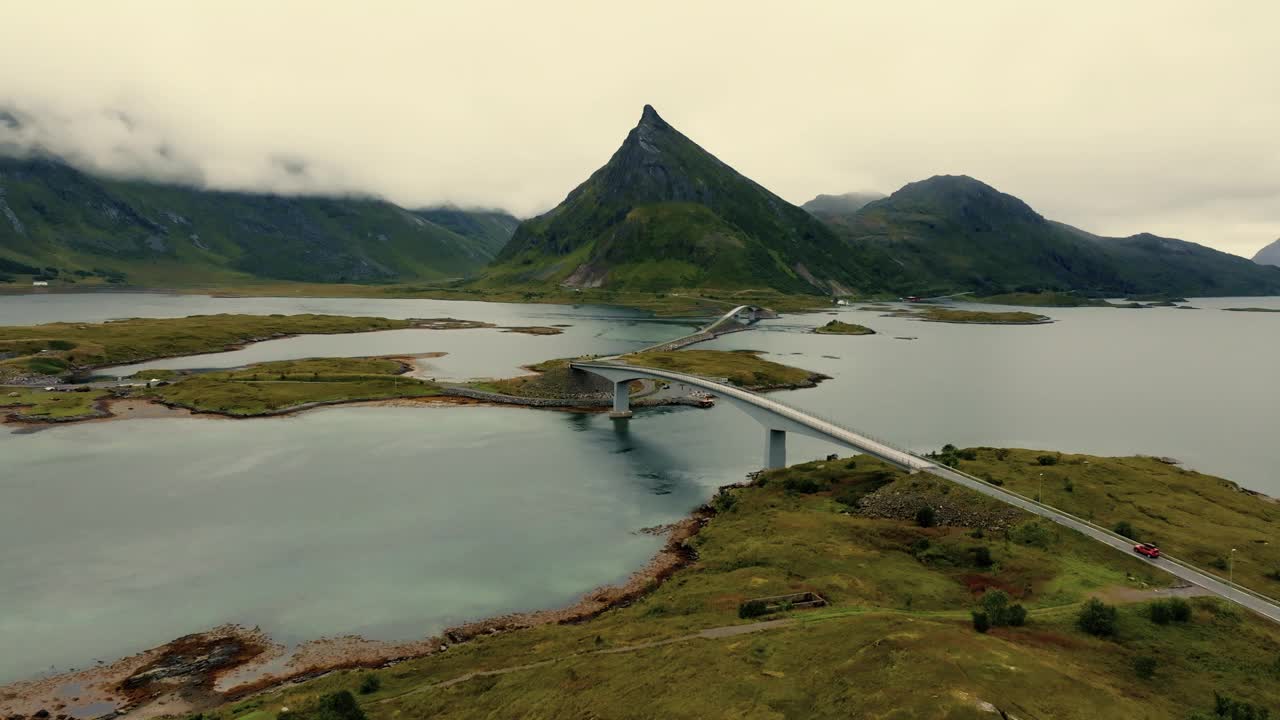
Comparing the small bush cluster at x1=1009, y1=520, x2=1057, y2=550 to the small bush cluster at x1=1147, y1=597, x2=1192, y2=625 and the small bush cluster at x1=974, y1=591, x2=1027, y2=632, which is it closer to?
the small bush cluster at x1=1147, y1=597, x2=1192, y2=625

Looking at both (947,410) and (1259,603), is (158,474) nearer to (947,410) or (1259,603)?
(1259,603)

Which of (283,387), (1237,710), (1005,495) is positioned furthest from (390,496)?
(1237,710)

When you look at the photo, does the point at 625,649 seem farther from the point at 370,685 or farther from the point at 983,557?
the point at 983,557

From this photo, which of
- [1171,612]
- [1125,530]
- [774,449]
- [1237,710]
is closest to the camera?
[1237,710]

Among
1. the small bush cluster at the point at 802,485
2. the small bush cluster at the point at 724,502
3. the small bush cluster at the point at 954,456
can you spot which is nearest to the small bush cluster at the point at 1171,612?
the small bush cluster at the point at 954,456

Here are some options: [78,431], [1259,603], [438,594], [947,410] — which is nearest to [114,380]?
[78,431]

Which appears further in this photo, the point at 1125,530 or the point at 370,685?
the point at 1125,530
